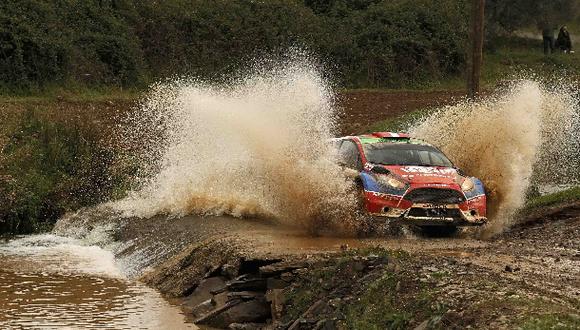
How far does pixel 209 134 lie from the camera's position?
22859mm

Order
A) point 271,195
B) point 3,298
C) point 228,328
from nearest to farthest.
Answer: point 228,328 < point 3,298 < point 271,195

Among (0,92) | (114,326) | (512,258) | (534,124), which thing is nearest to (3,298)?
(114,326)

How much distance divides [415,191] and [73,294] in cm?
559

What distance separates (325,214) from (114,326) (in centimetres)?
476

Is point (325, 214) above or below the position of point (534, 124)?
below

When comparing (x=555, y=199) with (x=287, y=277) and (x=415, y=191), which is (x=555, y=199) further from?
(x=287, y=277)

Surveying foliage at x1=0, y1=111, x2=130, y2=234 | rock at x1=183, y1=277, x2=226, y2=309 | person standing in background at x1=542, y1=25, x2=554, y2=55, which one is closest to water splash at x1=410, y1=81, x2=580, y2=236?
rock at x1=183, y1=277, x2=226, y2=309

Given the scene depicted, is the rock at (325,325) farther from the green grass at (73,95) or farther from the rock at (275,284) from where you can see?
the green grass at (73,95)

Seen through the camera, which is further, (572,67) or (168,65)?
(572,67)

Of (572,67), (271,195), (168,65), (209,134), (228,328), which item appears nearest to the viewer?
(228,328)

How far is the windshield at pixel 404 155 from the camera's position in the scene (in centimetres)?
1816

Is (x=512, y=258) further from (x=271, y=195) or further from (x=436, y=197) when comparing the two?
(x=271, y=195)

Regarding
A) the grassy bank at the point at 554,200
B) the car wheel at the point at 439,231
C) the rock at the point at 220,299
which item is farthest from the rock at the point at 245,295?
the grassy bank at the point at 554,200

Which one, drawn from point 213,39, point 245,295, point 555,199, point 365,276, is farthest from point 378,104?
point 365,276
